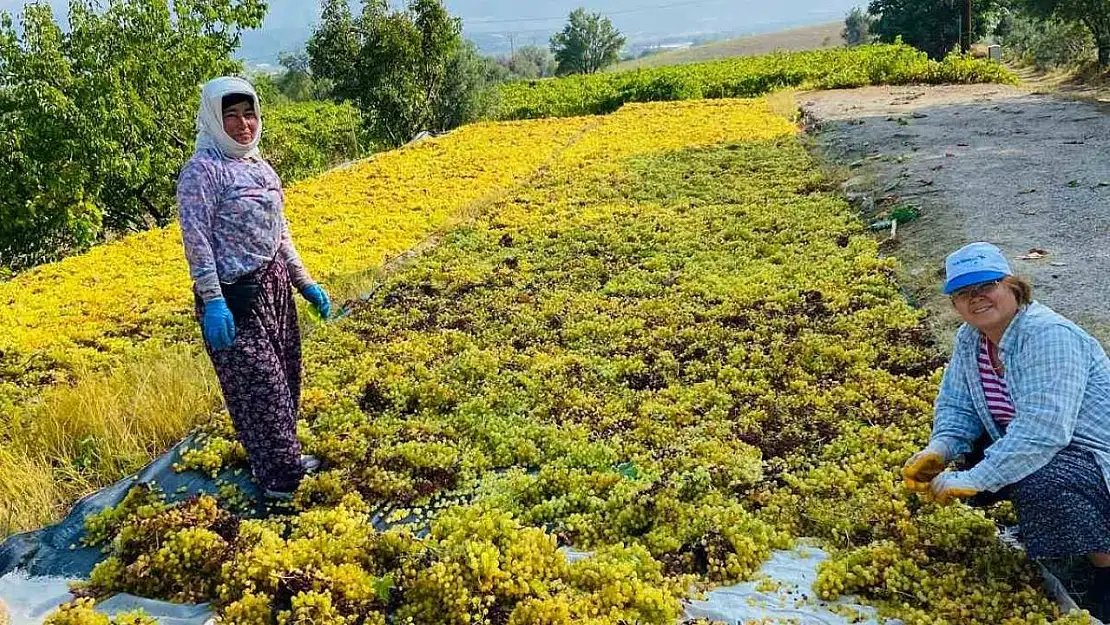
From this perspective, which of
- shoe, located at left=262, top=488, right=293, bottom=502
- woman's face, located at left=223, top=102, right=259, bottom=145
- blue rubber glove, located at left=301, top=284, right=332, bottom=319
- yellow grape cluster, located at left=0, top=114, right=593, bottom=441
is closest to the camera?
woman's face, located at left=223, top=102, right=259, bottom=145

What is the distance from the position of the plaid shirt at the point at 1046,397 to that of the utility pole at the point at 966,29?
36167mm

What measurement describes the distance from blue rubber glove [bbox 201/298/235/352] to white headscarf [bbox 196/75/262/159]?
2.94ft

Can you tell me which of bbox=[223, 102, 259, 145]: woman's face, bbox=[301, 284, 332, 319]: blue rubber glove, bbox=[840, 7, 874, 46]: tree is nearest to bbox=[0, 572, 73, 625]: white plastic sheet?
bbox=[301, 284, 332, 319]: blue rubber glove

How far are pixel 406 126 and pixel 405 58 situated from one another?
231 centimetres

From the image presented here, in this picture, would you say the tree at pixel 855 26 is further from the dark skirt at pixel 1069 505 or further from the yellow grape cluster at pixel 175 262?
the dark skirt at pixel 1069 505

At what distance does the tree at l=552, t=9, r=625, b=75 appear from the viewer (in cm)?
8900

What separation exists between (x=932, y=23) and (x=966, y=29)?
657 cm

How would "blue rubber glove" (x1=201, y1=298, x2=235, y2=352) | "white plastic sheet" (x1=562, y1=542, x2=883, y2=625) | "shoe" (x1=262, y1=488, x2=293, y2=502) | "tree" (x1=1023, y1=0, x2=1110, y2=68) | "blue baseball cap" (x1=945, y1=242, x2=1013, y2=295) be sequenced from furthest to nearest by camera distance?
"tree" (x1=1023, y1=0, x2=1110, y2=68), "shoe" (x1=262, y1=488, x2=293, y2=502), "blue rubber glove" (x1=201, y1=298, x2=235, y2=352), "white plastic sheet" (x1=562, y1=542, x2=883, y2=625), "blue baseball cap" (x1=945, y1=242, x2=1013, y2=295)

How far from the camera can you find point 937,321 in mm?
6773

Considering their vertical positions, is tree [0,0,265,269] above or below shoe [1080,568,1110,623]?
above

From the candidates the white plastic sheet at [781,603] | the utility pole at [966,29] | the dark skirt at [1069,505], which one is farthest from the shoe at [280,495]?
the utility pole at [966,29]

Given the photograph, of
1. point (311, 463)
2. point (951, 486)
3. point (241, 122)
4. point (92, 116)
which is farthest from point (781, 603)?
point (92, 116)

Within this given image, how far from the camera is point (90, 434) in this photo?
607 centimetres

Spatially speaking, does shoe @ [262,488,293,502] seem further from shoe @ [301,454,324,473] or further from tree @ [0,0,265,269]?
tree @ [0,0,265,269]
